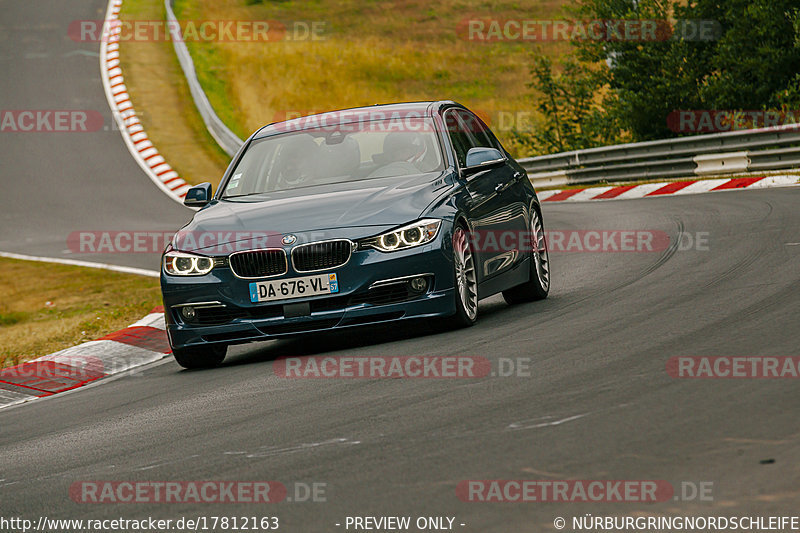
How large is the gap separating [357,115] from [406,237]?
1983 millimetres

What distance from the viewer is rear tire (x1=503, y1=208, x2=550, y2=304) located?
33.1ft

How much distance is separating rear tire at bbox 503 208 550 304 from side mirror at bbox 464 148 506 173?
116cm

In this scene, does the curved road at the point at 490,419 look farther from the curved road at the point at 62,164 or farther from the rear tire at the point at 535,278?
the curved road at the point at 62,164

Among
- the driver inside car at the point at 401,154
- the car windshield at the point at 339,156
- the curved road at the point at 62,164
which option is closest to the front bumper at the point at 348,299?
the driver inside car at the point at 401,154

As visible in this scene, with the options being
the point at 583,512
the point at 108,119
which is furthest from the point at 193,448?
the point at 108,119

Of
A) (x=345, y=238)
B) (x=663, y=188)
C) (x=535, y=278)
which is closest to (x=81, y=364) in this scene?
(x=345, y=238)

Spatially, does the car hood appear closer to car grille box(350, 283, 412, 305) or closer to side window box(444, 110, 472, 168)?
car grille box(350, 283, 412, 305)

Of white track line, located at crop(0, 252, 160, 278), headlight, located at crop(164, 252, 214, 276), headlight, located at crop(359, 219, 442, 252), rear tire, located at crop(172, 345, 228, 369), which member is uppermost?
headlight, located at crop(359, 219, 442, 252)

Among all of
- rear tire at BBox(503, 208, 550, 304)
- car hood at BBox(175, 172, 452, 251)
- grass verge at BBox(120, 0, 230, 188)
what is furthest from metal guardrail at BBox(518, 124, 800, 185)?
car hood at BBox(175, 172, 452, 251)

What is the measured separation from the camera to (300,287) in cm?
813

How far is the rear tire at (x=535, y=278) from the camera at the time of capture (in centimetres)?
1009

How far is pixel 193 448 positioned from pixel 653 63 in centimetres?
2486

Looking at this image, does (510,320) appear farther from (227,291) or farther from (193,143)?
(193,143)

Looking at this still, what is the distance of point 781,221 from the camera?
A: 44.1 feet
